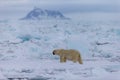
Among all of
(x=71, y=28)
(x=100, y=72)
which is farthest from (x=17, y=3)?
(x=100, y=72)

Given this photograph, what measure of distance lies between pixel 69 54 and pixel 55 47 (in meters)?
0.09

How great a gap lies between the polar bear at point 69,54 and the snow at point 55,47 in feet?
0.07

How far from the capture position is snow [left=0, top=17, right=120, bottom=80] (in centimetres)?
132

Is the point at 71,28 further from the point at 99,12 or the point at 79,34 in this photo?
the point at 99,12

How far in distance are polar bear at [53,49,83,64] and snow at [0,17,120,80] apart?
0.02m

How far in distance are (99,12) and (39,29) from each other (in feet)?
1.18

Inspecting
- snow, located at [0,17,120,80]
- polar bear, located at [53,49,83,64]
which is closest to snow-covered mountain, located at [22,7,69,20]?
snow, located at [0,17,120,80]

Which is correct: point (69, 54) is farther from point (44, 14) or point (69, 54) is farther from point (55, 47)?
point (44, 14)

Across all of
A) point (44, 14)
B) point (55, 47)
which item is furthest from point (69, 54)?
point (44, 14)

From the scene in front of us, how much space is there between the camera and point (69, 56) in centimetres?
136

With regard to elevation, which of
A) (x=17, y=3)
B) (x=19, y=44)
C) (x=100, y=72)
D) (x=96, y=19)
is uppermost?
(x=17, y=3)

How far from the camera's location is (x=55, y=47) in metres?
1.34

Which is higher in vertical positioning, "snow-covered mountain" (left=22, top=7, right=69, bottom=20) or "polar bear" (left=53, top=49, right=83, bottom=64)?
"snow-covered mountain" (left=22, top=7, right=69, bottom=20)

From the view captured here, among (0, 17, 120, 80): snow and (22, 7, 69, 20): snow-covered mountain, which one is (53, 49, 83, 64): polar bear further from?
(22, 7, 69, 20): snow-covered mountain
